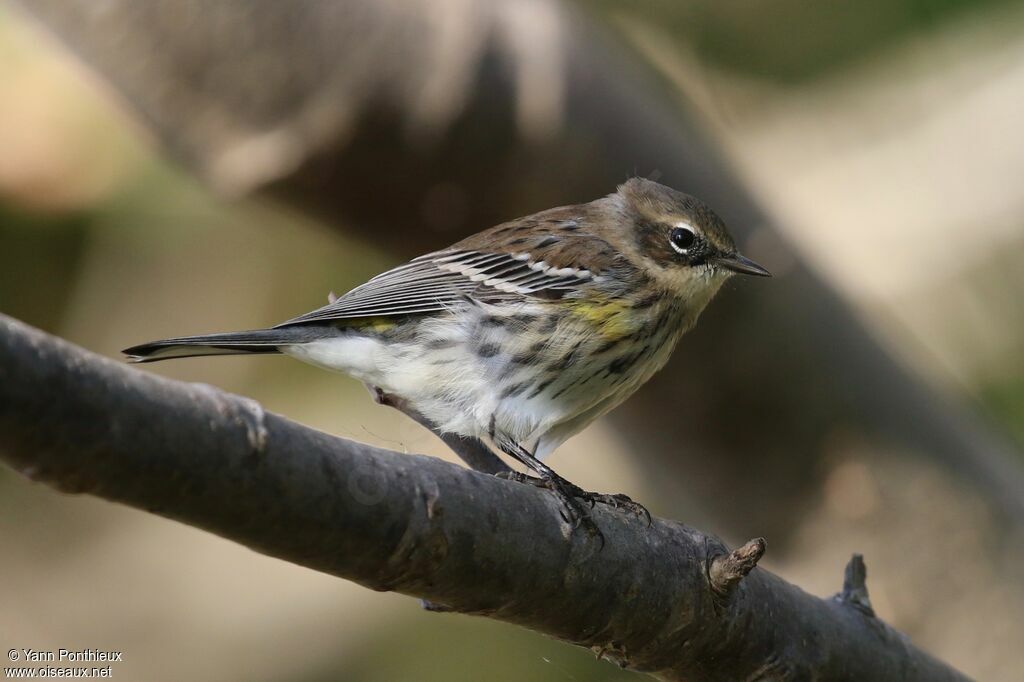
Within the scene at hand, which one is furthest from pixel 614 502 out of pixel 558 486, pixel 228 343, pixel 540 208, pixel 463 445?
pixel 540 208

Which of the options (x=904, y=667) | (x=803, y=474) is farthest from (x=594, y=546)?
(x=803, y=474)

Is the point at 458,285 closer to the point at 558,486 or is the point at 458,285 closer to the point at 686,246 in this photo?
the point at 686,246

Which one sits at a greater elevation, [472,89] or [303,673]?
[472,89]

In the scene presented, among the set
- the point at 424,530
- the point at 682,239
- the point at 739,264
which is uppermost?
the point at 682,239

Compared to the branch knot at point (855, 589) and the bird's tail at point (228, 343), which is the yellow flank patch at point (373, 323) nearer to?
the bird's tail at point (228, 343)

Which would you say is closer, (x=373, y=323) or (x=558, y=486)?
(x=558, y=486)

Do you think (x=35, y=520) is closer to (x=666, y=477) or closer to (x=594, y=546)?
(x=666, y=477)
